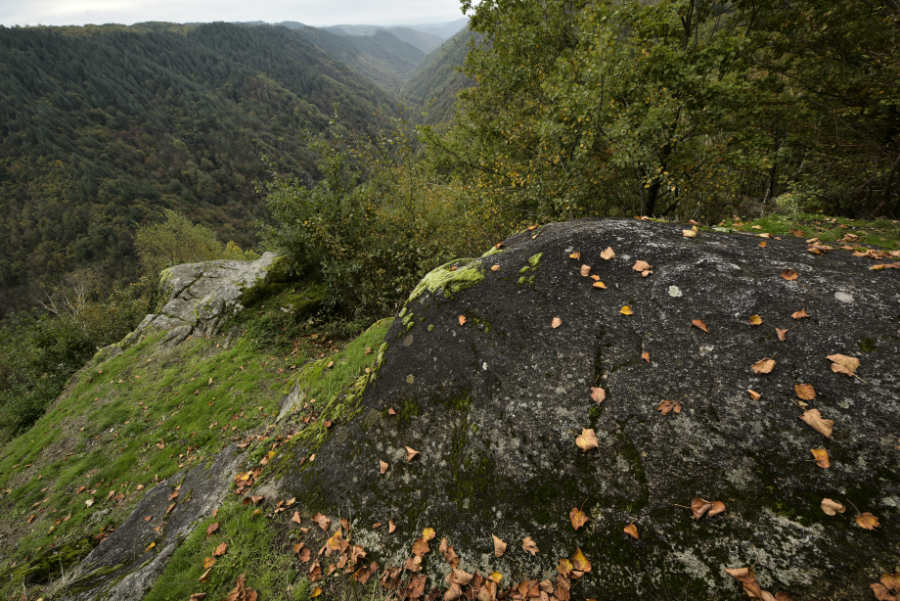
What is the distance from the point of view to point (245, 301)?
12406 millimetres

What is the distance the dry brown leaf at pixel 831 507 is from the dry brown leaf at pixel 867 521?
0.07m

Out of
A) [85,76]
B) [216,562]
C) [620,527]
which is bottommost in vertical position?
[216,562]

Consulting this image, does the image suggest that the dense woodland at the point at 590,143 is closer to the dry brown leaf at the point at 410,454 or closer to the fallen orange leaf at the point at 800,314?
the fallen orange leaf at the point at 800,314

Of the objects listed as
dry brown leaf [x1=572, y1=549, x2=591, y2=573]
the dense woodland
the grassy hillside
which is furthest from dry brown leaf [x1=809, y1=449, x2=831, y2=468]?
the dense woodland

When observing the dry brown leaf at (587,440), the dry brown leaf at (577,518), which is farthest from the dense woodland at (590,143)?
the dry brown leaf at (577,518)

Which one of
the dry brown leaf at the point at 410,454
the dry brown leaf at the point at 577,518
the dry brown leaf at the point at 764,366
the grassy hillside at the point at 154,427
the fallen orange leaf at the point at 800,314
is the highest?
the fallen orange leaf at the point at 800,314

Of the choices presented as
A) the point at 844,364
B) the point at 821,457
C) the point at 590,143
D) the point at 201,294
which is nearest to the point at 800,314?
the point at 844,364

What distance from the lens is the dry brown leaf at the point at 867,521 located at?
7.06ft

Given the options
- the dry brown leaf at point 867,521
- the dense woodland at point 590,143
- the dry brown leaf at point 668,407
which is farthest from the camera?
the dense woodland at point 590,143

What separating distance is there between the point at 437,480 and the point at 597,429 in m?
1.70

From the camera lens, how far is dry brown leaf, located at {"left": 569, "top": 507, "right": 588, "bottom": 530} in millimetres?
2783

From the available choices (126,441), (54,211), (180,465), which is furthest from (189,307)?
(54,211)

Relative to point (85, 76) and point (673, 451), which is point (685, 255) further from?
point (85, 76)

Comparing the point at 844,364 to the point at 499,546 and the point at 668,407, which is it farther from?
the point at 499,546
